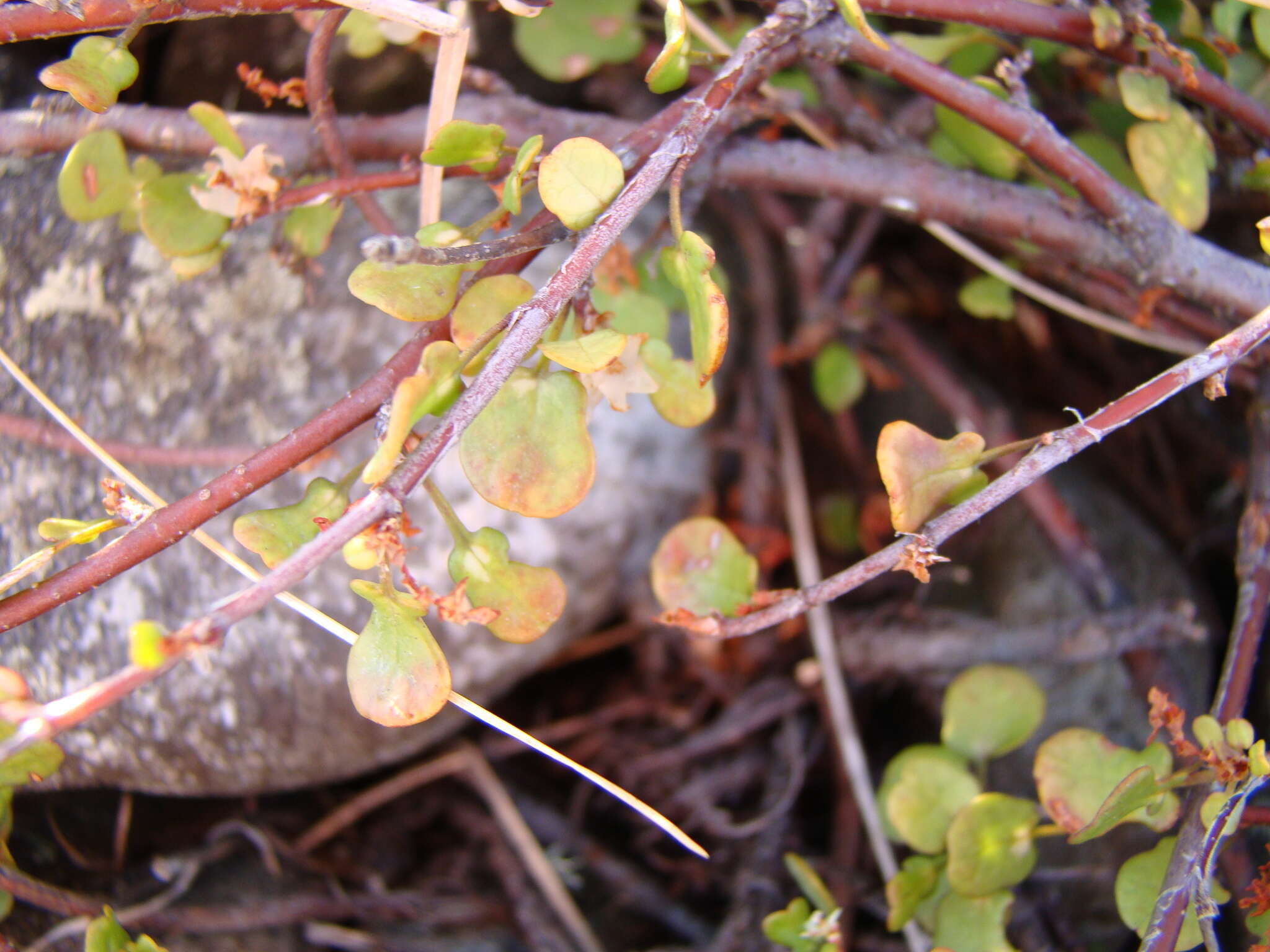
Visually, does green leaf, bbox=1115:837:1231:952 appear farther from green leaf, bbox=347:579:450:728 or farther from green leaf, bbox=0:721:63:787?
green leaf, bbox=0:721:63:787

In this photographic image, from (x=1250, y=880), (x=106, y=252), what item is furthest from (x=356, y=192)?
(x=1250, y=880)

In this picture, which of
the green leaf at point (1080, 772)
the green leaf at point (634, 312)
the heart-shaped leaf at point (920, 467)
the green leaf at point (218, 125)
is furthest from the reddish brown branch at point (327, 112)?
the green leaf at point (1080, 772)

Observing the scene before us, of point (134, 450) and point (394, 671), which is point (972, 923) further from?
point (134, 450)

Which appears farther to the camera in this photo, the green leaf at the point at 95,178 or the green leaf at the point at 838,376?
the green leaf at the point at 838,376

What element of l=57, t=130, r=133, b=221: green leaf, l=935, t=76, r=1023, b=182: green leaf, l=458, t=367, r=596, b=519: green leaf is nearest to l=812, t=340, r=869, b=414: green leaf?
l=935, t=76, r=1023, b=182: green leaf

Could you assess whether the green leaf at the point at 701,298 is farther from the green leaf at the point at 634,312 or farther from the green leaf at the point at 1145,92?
the green leaf at the point at 1145,92

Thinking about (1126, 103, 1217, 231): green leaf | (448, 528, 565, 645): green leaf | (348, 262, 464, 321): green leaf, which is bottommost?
(448, 528, 565, 645): green leaf
